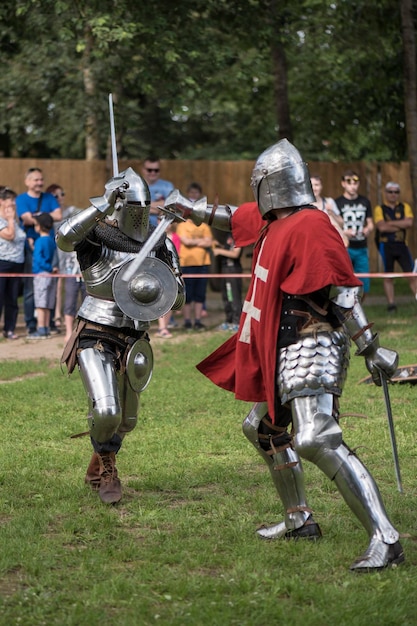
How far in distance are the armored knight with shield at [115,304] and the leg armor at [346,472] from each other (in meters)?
Answer: 1.30

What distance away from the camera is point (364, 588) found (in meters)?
4.75

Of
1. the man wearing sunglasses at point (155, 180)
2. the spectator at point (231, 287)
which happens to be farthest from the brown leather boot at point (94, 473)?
the man wearing sunglasses at point (155, 180)

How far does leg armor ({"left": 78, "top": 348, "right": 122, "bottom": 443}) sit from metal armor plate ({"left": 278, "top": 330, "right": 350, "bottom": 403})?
4.03 ft

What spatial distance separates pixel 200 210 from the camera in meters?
5.76

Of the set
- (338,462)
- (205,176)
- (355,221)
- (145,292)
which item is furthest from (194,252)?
(338,462)

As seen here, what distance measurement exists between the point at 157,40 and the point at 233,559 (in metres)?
9.13

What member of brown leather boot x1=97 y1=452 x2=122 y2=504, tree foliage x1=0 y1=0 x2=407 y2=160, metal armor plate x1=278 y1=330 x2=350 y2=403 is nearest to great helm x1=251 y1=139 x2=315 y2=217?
metal armor plate x1=278 y1=330 x2=350 y2=403

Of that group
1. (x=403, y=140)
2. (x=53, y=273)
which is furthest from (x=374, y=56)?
(x=53, y=273)

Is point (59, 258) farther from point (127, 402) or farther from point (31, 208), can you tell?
point (127, 402)

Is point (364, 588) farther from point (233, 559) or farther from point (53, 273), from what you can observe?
point (53, 273)

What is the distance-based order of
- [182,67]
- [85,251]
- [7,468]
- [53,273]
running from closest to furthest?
[85,251], [7,468], [53,273], [182,67]

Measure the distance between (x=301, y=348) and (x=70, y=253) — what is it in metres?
8.05

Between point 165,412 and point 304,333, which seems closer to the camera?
point 304,333

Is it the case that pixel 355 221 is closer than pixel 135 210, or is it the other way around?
pixel 135 210
